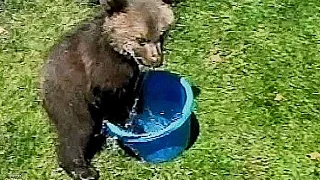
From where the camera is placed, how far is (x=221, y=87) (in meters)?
4.81

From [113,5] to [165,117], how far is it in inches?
40.7

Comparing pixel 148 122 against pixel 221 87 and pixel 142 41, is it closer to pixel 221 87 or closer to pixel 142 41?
pixel 221 87

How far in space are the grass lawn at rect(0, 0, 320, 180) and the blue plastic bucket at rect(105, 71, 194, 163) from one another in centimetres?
15

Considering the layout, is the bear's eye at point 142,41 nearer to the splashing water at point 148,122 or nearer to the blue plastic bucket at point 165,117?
the blue plastic bucket at point 165,117

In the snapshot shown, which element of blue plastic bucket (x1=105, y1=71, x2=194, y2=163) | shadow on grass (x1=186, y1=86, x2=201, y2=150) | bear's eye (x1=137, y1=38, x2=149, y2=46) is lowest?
shadow on grass (x1=186, y1=86, x2=201, y2=150)

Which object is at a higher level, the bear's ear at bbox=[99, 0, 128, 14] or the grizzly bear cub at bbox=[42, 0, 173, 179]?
the bear's ear at bbox=[99, 0, 128, 14]

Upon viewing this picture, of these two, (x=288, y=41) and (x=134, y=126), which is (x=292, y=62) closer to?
(x=288, y=41)

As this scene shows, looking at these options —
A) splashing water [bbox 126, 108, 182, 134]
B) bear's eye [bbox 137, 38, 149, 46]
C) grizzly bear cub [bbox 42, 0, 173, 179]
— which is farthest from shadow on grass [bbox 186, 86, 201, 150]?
bear's eye [bbox 137, 38, 149, 46]

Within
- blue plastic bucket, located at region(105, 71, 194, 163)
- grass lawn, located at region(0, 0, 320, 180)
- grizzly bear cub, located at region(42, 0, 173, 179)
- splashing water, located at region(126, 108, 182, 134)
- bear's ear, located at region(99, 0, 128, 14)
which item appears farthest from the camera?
splashing water, located at region(126, 108, 182, 134)

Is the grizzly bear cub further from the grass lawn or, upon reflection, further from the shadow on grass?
the shadow on grass

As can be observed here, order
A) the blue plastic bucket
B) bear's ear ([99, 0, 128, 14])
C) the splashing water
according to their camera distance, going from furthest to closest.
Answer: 1. the splashing water
2. the blue plastic bucket
3. bear's ear ([99, 0, 128, 14])

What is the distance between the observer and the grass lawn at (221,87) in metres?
4.41

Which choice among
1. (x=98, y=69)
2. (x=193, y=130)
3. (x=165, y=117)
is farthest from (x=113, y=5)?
(x=193, y=130)

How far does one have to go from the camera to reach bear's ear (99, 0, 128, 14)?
3731 mm
